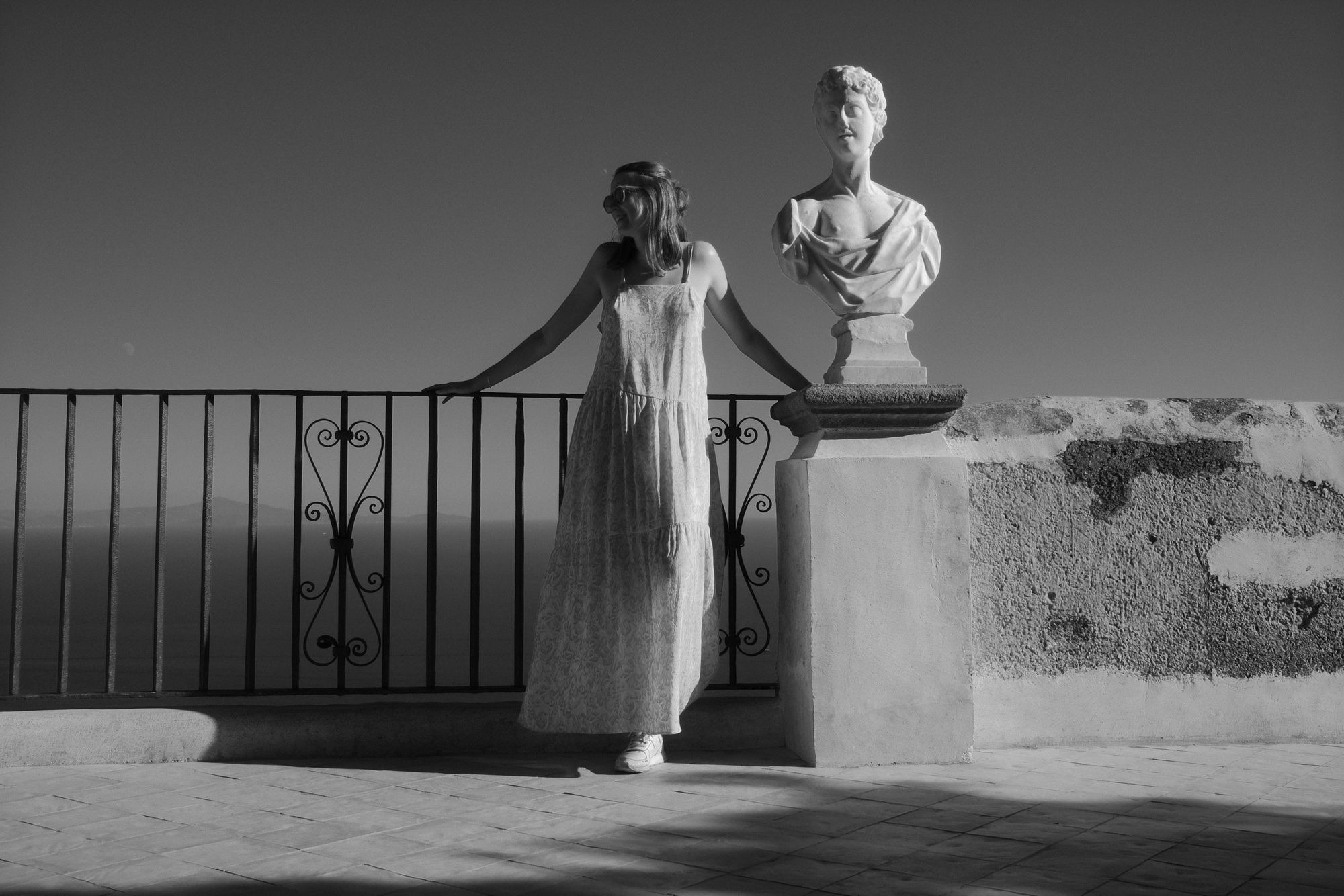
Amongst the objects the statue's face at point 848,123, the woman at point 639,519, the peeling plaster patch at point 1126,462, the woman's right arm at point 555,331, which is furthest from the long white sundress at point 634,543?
the peeling plaster patch at point 1126,462

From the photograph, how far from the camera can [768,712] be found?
11.5ft

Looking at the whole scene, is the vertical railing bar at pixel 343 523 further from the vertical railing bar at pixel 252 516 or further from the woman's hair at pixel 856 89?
the woman's hair at pixel 856 89

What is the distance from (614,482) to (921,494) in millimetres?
914

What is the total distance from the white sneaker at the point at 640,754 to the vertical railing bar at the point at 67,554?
1.64 metres

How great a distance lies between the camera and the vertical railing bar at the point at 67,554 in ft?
10.5

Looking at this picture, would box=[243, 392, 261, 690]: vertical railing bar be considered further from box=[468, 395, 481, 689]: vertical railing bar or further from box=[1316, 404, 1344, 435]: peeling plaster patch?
box=[1316, 404, 1344, 435]: peeling plaster patch

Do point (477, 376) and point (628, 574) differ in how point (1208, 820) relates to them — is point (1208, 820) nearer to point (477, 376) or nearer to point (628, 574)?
point (628, 574)

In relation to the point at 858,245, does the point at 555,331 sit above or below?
below

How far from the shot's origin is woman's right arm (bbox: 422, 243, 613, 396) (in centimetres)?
339

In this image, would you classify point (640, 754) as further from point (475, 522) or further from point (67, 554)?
point (67, 554)

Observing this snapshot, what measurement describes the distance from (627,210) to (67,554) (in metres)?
1.93

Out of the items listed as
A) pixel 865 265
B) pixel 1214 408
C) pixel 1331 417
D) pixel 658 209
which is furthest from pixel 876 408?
pixel 1331 417

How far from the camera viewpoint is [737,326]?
3.46 m

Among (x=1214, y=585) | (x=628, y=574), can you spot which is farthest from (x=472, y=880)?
(x=1214, y=585)
